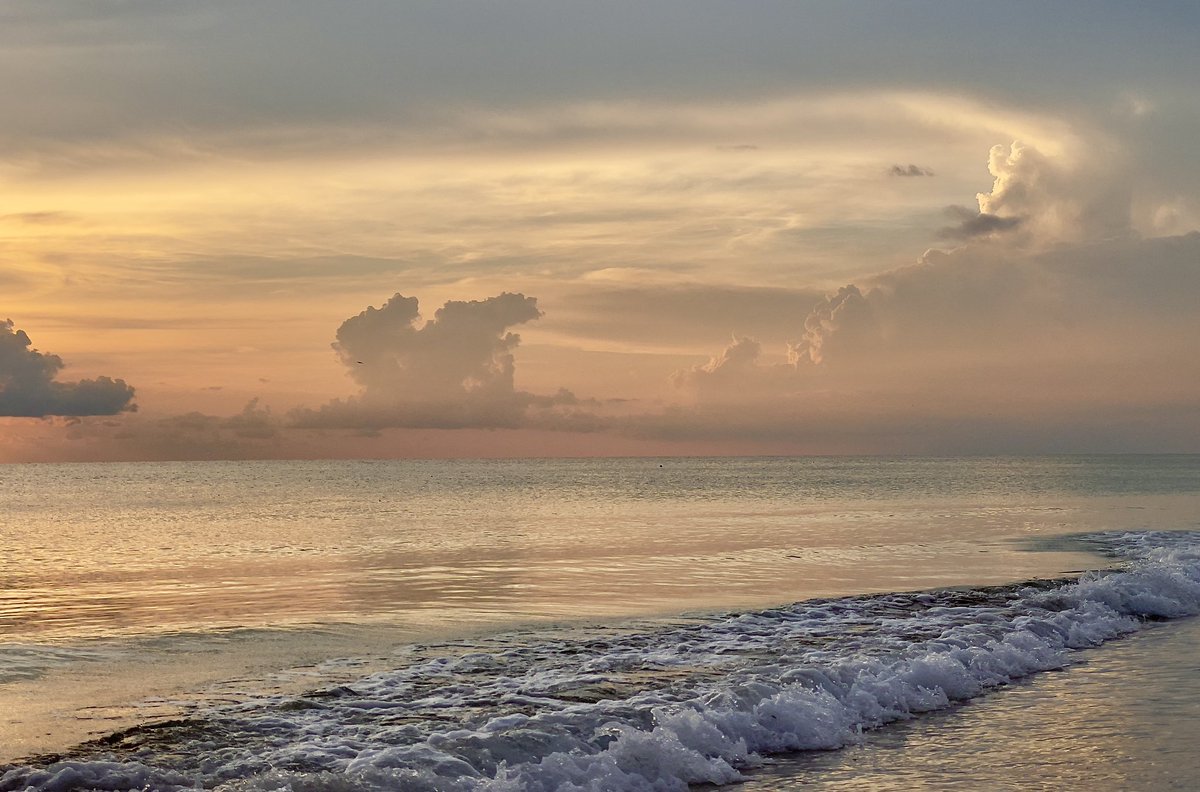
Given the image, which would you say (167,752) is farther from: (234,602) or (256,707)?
(234,602)

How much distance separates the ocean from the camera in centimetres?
1238

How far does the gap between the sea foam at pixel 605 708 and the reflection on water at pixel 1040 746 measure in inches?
24.9

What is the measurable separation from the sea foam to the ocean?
49 millimetres

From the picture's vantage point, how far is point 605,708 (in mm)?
14562

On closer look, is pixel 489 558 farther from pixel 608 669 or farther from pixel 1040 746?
pixel 1040 746

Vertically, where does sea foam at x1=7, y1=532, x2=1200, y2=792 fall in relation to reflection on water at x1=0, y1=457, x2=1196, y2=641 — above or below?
above

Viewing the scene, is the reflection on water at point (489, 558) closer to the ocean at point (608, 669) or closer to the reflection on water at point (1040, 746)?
the ocean at point (608, 669)

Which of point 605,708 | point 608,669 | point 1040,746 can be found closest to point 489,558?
point 608,669

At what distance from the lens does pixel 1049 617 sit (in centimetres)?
2292

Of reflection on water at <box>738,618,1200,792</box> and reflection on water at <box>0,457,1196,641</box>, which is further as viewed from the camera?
reflection on water at <box>0,457,1196,641</box>

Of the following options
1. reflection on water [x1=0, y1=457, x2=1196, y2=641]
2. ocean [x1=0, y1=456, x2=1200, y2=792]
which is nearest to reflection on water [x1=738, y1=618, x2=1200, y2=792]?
ocean [x1=0, y1=456, x2=1200, y2=792]

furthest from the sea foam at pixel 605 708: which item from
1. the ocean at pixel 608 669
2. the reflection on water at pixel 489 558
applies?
the reflection on water at pixel 489 558

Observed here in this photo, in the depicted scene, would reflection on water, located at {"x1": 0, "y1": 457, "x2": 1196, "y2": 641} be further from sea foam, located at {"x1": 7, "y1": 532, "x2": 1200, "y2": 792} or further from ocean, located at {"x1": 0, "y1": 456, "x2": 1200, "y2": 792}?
sea foam, located at {"x1": 7, "y1": 532, "x2": 1200, "y2": 792}

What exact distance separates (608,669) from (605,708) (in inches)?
129
